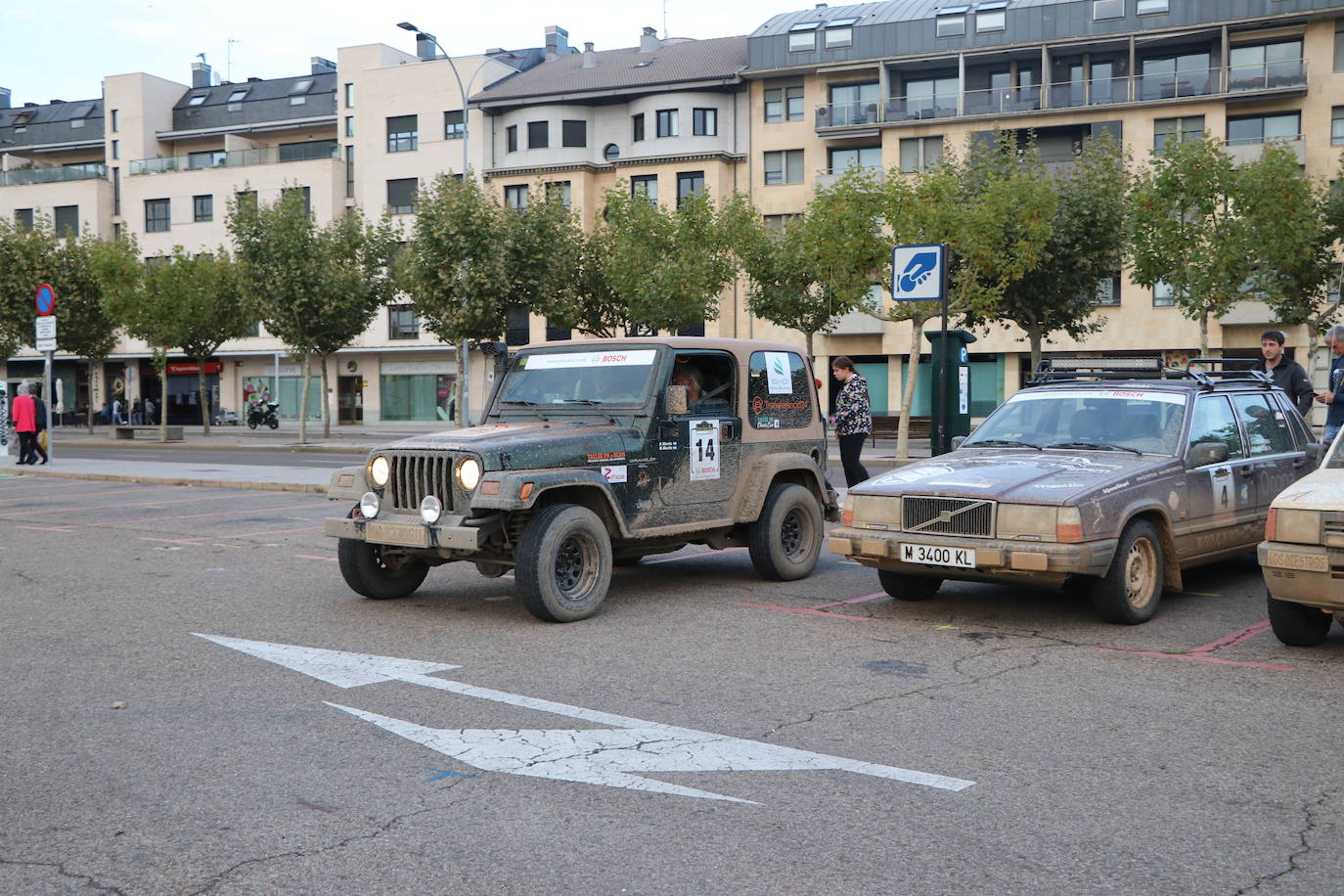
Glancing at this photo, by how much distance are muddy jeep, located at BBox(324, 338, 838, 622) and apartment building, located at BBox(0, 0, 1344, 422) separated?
2733cm

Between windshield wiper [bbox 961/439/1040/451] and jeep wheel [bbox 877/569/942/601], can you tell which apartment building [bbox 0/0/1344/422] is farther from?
jeep wheel [bbox 877/569/942/601]

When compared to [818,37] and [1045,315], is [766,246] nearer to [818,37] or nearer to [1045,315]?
[1045,315]

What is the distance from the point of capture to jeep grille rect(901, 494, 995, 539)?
7629 millimetres

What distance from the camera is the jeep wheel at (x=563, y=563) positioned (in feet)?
25.0

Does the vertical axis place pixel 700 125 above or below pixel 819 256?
above

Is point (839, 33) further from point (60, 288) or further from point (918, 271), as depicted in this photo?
point (918, 271)

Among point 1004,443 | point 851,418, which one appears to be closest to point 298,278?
point 851,418

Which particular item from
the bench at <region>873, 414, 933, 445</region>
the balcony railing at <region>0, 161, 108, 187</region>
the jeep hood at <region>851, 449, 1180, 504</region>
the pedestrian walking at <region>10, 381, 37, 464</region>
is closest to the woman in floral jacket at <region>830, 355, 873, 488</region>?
the jeep hood at <region>851, 449, 1180, 504</region>

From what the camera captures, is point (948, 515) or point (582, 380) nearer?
point (948, 515)

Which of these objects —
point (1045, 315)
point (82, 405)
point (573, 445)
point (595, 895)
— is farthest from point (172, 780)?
point (82, 405)

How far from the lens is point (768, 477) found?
9.49m

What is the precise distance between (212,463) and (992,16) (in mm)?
33753

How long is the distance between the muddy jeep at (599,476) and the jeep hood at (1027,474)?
1.29m

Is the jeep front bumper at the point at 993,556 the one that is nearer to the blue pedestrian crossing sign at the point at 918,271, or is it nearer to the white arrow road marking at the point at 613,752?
the white arrow road marking at the point at 613,752
